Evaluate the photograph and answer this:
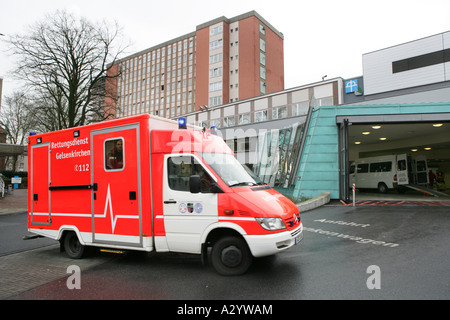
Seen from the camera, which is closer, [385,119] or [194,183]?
[194,183]

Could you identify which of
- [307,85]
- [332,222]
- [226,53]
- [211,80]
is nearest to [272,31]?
[226,53]

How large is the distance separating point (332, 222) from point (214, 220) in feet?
20.1

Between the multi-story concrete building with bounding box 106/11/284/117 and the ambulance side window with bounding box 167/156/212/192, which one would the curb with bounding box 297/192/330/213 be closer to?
the ambulance side window with bounding box 167/156/212/192

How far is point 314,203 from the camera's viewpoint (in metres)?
13.5

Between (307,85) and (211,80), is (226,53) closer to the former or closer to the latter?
(211,80)

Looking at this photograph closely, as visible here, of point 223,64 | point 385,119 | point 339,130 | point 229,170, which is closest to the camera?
point 229,170

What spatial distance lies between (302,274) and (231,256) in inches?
48.9

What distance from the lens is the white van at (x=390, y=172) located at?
20.2m

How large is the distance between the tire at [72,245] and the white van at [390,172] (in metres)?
19.9

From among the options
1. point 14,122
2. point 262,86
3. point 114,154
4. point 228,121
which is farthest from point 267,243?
point 262,86

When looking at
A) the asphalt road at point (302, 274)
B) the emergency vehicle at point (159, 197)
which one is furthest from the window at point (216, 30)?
the asphalt road at point (302, 274)

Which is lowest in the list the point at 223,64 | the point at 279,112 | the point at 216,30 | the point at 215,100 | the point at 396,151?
the point at 396,151

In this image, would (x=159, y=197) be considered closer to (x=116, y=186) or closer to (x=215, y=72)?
(x=116, y=186)

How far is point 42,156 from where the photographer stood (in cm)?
734
